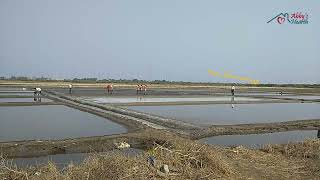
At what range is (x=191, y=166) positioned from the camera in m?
8.62

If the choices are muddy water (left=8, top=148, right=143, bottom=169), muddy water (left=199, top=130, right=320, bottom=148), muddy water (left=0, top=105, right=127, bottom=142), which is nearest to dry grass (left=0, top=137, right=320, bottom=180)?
muddy water (left=8, top=148, right=143, bottom=169)

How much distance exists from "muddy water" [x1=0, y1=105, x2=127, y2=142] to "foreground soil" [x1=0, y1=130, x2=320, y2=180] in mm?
7751

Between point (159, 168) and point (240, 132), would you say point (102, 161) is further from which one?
point (240, 132)

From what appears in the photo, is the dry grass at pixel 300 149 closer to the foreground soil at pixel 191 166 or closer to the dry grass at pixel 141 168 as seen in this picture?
the foreground soil at pixel 191 166

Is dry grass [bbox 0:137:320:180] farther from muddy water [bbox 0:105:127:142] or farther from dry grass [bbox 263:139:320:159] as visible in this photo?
muddy water [bbox 0:105:127:142]

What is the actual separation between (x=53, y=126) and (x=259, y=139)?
9825 millimetres

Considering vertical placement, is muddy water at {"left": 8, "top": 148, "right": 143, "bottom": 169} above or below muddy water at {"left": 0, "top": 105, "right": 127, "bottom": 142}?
below

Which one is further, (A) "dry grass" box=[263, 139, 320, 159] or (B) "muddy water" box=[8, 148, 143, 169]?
(A) "dry grass" box=[263, 139, 320, 159]

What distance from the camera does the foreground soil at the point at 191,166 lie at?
7.56 metres

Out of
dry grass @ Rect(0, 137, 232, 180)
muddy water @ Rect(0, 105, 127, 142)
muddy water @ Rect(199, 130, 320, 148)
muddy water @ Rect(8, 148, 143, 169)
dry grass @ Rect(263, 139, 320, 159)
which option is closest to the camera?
dry grass @ Rect(0, 137, 232, 180)

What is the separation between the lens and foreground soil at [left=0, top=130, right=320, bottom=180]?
24.8 ft

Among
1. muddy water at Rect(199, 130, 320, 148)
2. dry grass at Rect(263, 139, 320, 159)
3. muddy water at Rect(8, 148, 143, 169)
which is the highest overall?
dry grass at Rect(263, 139, 320, 159)

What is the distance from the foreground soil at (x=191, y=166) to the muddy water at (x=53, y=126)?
7.75 metres

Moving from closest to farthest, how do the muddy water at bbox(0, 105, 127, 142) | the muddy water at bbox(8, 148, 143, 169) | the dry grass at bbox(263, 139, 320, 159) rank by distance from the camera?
the muddy water at bbox(8, 148, 143, 169) < the dry grass at bbox(263, 139, 320, 159) < the muddy water at bbox(0, 105, 127, 142)
